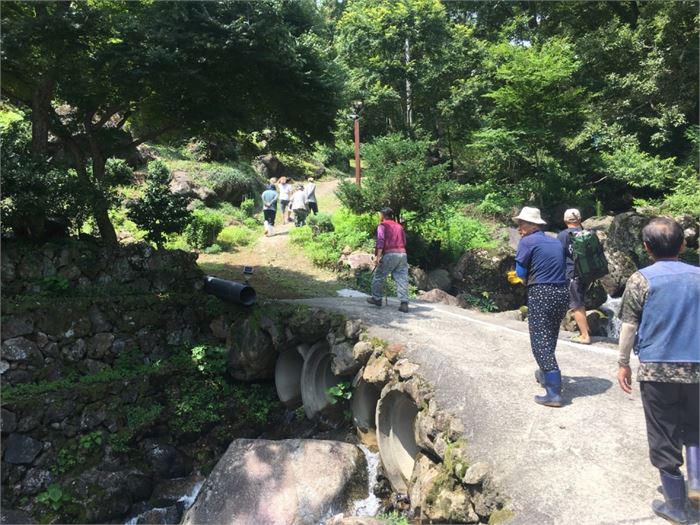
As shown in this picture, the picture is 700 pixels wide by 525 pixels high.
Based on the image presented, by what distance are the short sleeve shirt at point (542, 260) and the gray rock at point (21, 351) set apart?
7757 millimetres

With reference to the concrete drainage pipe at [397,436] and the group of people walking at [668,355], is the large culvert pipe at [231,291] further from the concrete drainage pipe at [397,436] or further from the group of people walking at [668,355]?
the group of people walking at [668,355]

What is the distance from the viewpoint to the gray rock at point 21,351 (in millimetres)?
7781

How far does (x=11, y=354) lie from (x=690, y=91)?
23636 mm

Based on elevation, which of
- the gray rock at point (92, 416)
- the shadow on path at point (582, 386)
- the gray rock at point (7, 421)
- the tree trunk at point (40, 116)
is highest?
the tree trunk at point (40, 116)

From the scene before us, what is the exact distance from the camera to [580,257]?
709cm

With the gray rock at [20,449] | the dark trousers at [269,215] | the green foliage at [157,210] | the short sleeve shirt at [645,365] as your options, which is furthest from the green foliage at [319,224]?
the short sleeve shirt at [645,365]

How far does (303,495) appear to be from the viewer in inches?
241

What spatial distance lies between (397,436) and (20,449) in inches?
232

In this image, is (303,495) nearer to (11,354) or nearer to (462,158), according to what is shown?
(11,354)

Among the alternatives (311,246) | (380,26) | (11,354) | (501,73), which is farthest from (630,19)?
(11,354)

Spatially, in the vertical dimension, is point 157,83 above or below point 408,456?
above

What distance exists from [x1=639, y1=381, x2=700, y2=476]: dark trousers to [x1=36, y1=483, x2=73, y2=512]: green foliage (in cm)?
A: 790

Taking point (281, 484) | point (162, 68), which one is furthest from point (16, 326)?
point (281, 484)

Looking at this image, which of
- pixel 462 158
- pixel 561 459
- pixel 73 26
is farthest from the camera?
pixel 462 158
